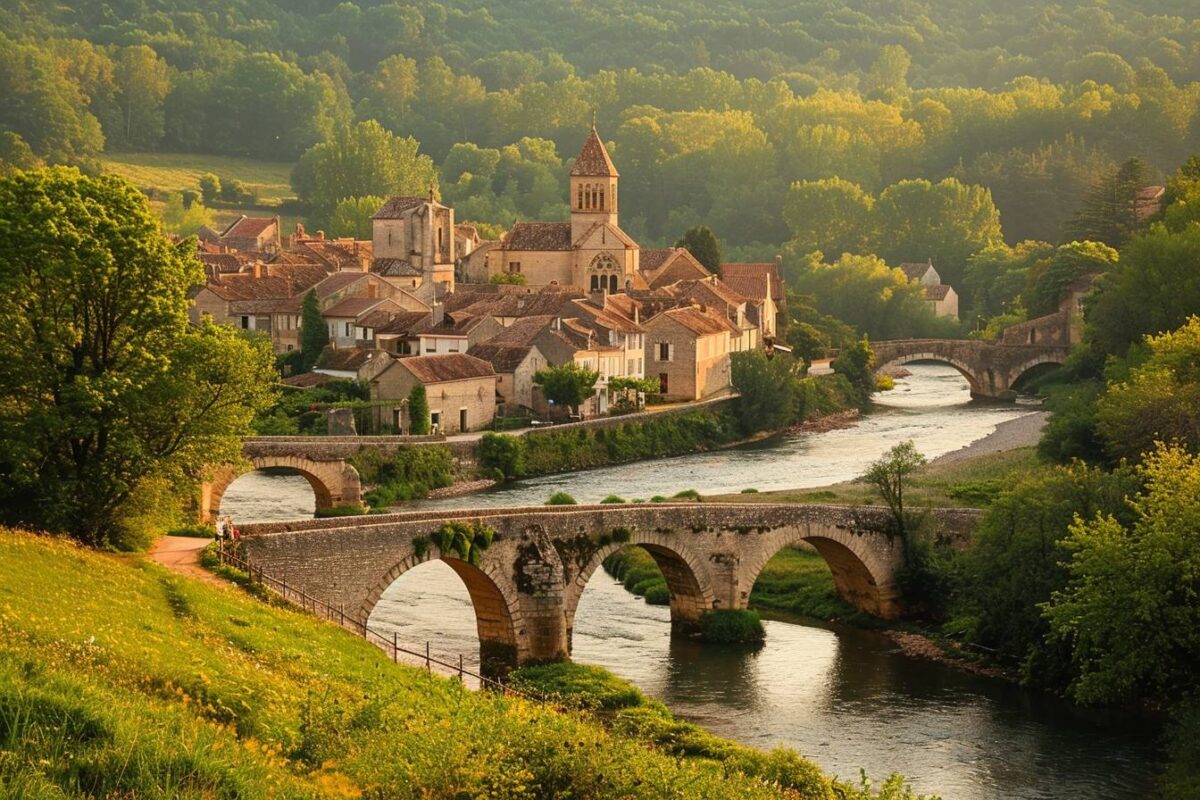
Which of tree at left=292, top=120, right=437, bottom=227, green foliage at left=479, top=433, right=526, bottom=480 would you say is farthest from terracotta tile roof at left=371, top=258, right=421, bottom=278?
tree at left=292, top=120, right=437, bottom=227

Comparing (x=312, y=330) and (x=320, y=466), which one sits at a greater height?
(x=312, y=330)

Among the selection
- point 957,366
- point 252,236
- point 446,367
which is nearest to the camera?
point 446,367

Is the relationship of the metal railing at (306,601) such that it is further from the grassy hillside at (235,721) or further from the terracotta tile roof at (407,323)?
the terracotta tile roof at (407,323)

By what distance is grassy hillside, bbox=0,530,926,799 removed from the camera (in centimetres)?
1844

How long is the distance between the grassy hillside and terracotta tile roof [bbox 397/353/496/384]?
34664 mm

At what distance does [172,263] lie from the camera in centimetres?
3425

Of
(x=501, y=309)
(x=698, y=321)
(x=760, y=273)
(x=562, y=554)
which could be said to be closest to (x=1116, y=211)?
(x=760, y=273)

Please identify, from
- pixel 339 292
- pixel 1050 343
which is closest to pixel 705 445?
pixel 339 292

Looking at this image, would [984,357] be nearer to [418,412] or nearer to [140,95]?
[418,412]

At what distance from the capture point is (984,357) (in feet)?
292

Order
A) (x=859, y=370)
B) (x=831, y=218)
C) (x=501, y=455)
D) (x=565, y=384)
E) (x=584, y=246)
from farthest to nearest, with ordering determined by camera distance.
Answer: (x=831, y=218) < (x=584, y=246) < (x=859, y=370) < (x=565, y=384) < (x=501, y=455)

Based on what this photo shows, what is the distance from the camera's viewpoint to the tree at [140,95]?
6171 inches

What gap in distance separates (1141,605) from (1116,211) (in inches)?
2473

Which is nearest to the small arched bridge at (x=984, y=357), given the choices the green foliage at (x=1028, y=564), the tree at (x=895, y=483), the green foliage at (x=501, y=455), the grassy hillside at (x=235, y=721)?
the green foliage at (x=501, y=455)
